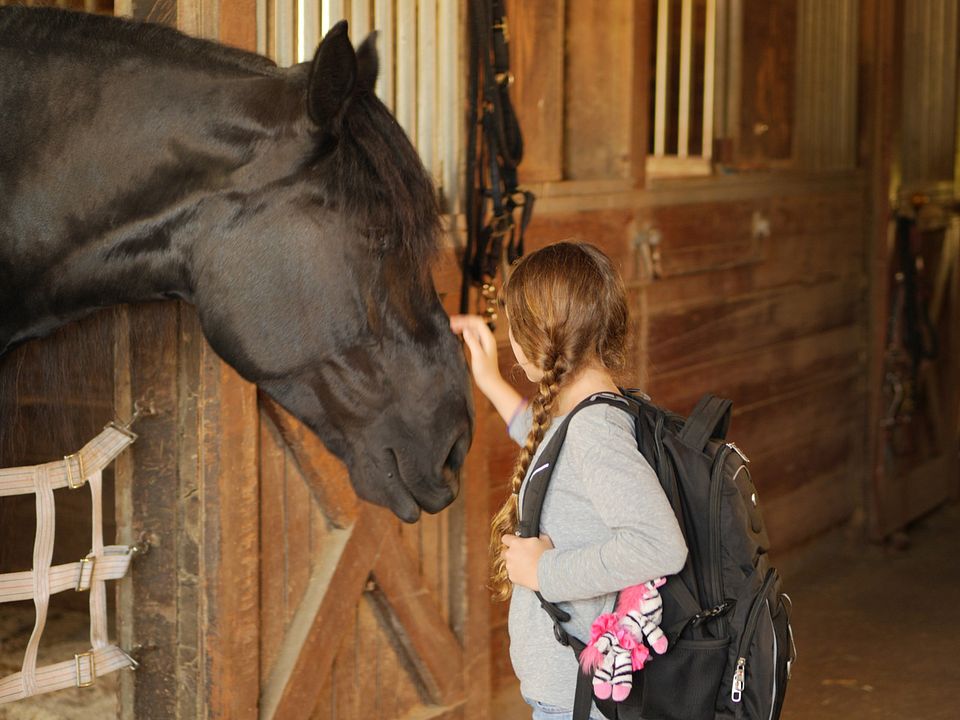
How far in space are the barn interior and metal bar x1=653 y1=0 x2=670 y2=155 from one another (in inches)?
0.5

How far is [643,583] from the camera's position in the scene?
162 centimetres

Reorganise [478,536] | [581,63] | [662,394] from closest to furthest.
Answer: [478,536] → [581,63] → [662,394]

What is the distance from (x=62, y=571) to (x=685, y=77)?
2791mm

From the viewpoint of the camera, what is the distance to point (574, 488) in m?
1.69

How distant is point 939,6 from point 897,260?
3.75 ft

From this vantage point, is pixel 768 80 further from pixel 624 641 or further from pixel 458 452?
pixel 624 641

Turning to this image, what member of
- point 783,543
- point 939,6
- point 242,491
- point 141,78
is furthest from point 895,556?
point 141,78

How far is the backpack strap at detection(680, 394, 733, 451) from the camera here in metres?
1.64

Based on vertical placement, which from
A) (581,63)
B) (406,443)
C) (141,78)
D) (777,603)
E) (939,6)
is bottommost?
(777,603)

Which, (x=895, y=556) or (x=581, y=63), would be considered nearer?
(x=581, y=63)

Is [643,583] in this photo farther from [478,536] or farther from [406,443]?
[478,536]

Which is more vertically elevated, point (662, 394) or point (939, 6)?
point (939, 6)

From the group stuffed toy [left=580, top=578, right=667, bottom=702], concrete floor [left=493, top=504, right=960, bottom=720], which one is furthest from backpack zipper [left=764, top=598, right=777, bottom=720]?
concrete floor [left=493, top=504, right=960, bottom=720]

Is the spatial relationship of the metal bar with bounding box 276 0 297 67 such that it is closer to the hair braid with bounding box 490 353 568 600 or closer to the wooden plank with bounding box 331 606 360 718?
the hair braid with bounding box 490 353 568 600
